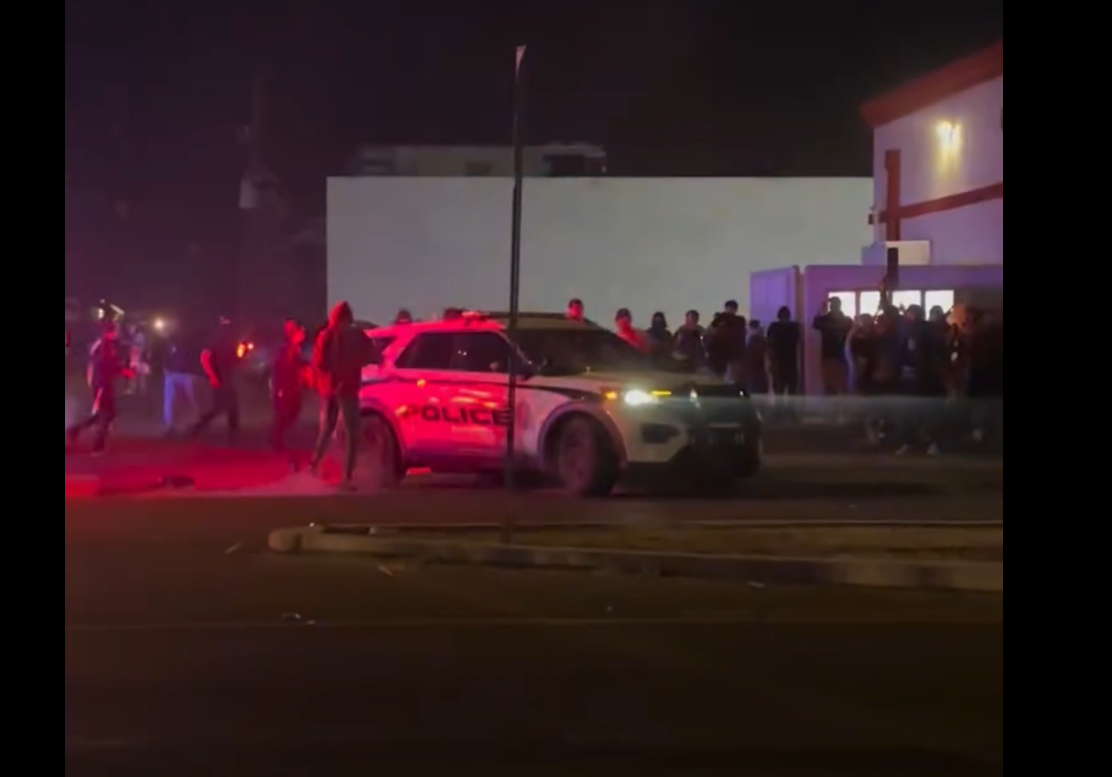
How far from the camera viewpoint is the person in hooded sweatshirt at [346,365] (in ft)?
49.3

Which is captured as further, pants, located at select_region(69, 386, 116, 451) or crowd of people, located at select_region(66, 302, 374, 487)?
pants, located at select_region(69, 386, 116, 451)

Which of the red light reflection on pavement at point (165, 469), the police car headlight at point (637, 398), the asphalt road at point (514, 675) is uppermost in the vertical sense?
the police car headlight at point (637, 398)

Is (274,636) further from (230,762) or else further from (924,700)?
(924,700)

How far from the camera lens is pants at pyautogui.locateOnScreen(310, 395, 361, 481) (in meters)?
15.0

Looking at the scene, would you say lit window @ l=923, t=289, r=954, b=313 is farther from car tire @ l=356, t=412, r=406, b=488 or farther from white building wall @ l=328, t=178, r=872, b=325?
car tire @ l=356, t=412, r=406, b=488

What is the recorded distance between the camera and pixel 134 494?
1552 cm

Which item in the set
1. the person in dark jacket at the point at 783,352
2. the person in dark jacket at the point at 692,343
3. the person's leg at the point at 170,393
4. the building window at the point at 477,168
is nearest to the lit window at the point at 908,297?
the person in dark jacket at the point at 783,352

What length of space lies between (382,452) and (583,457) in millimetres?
2301

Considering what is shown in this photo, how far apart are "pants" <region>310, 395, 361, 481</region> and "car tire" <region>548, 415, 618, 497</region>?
1889mm

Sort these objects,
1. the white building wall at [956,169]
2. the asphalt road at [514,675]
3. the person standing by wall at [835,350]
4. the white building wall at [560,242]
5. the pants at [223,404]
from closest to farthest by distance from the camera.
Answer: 1. the asphalt road at [514,675]
2. the pants at [223,404]
3. the person standing by wall at [835,350]
4. the white building wall at [956,169]
5. the white building wall at [560,242]

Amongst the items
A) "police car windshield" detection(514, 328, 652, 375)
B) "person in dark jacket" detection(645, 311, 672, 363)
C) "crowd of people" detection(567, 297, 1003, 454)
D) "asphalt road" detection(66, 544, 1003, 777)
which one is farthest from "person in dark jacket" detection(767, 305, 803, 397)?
"asphalt road" detection(66, 544, 1003, 777)

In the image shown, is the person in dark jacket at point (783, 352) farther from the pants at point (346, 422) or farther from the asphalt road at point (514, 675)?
the asphalt road at point (514, 675)

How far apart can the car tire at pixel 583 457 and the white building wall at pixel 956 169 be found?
16166mm

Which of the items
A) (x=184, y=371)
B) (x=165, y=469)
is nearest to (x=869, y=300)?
(x=184, y=371)
